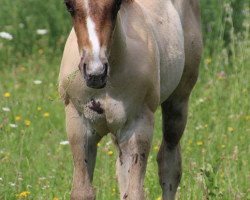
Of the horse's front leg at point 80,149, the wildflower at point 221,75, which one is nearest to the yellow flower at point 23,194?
the horse's front leg at point 80,149

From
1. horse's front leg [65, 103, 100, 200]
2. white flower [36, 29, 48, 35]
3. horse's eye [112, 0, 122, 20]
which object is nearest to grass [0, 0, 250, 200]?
white flower [36, 29, 48, 35]

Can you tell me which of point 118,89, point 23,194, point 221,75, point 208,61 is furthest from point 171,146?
point 208,61

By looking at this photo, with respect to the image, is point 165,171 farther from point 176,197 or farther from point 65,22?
point 65,22

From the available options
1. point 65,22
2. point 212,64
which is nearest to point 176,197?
point 212,64

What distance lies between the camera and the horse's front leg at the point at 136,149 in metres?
5.93

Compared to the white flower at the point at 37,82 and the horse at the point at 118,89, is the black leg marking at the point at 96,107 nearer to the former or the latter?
the horse at the point at 118,89

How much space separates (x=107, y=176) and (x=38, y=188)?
50cm

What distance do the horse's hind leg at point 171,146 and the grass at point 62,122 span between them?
0.50ft

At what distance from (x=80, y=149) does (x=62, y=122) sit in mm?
3196

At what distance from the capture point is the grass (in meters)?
7.49

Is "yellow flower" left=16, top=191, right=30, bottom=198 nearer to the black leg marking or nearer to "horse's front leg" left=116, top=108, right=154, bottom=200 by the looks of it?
"horse's front leg" left=116, top=108, right=154, bottom=200

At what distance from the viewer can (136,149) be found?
595 centimetres

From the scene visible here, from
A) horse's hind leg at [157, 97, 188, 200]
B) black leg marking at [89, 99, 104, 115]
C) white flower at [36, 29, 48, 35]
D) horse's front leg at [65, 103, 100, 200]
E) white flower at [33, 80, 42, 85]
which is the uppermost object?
black leg marking at [89, 99, 104, 115]

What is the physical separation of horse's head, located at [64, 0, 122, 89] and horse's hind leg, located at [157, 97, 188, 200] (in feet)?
6.39
